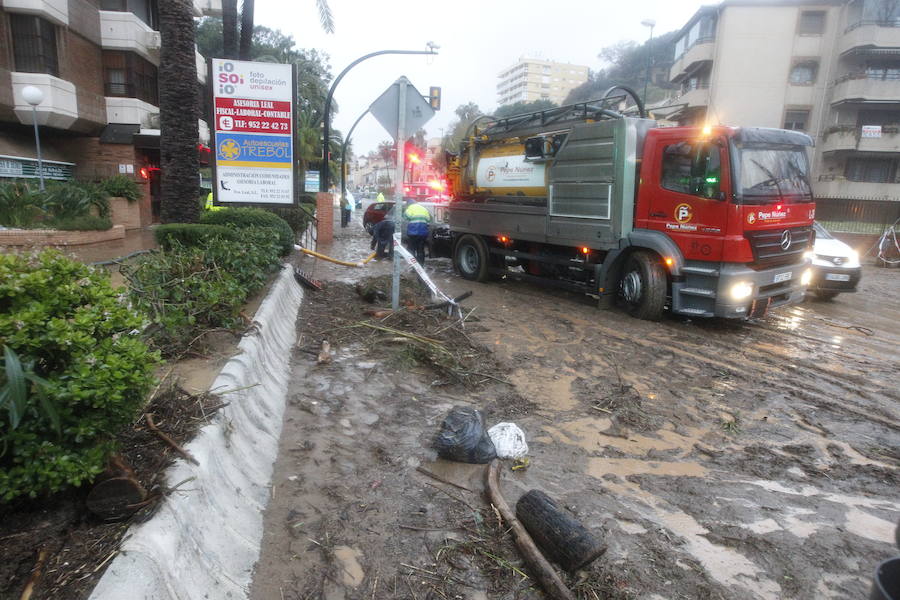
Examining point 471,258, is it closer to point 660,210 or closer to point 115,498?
point 660,210

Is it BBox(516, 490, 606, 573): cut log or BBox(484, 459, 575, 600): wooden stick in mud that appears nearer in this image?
BBox(484, 459, 575, 600): wooden stick in mud

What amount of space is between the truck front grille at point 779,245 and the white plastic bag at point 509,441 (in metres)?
5.07

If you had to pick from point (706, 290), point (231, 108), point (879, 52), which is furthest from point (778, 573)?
point (879, 52)

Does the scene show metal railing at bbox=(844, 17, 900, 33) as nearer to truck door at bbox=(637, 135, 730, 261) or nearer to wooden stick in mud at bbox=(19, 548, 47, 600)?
truck door at bbox=(637, 135, 730, 261)

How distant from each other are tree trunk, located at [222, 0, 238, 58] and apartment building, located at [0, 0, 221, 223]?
6899 millimetres

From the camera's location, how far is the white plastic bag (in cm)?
415

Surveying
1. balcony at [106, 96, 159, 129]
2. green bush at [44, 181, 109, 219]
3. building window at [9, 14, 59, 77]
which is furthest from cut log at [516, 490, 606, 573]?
balcony at [106, 96, 159, 129]

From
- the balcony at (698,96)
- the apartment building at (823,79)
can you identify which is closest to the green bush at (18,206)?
the apartment building at (823,79)

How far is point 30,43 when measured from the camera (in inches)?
677

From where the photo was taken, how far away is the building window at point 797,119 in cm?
3123

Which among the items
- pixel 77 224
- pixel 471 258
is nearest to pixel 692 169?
pixel 471 258

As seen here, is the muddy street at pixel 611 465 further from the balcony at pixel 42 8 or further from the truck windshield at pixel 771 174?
the balcony at pixel 42 8

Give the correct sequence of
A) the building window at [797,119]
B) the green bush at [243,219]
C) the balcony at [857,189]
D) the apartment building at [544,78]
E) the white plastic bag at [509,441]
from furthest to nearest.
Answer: the apartment building at [544,78]
the building window at [797,119]
the balcony at [857,189]
the green bush at [243,219]
the white plastic bag at [509,441]

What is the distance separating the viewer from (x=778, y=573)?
2.98 meters
